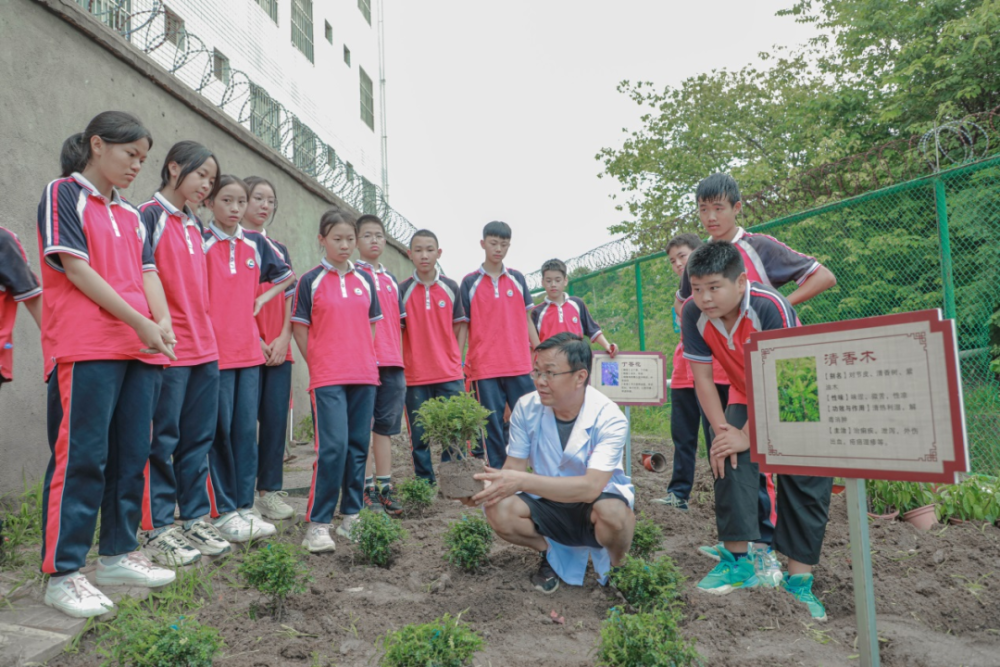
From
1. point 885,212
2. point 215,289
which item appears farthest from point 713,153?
point 215,289

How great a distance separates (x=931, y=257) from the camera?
17.5 feet

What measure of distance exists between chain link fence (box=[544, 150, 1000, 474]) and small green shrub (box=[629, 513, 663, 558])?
250cm

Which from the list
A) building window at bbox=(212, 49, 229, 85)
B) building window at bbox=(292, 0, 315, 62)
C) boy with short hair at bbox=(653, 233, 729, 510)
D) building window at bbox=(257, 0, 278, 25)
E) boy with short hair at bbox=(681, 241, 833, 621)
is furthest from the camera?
building window at bbox=(292, 0, 315, 62)

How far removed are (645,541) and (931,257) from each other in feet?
12.0

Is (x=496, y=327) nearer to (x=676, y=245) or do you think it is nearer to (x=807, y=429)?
(x=676, y=245)

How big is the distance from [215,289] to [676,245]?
319 cm

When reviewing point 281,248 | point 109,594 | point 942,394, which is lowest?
point 109,594

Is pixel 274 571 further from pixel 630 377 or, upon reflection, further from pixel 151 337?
pixel 630 377

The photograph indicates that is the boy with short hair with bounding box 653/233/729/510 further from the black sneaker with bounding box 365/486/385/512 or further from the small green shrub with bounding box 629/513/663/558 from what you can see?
the black sneaker with bounding box 365/486/385/512

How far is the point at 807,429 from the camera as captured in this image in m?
2.23

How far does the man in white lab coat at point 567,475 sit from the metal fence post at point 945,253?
260 centimetres

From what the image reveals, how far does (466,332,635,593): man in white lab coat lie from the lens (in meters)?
Result: 3.01

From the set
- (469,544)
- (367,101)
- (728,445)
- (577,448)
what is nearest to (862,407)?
(728,445)

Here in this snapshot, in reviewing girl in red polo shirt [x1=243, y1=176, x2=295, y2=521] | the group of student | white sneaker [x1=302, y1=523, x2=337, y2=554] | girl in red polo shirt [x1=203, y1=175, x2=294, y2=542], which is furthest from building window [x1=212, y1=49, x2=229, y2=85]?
white sneaker [x1=302, y1=523, x2=337, y2=554]
